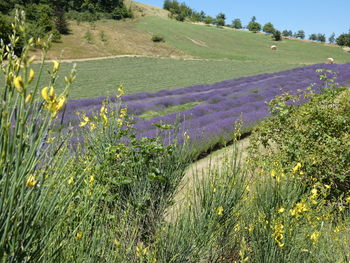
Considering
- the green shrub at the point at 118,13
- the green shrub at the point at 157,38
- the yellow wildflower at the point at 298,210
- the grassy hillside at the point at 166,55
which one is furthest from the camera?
the green shrub at the point at 118,13

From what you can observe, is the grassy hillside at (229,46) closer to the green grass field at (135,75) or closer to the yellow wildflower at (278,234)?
the green grass field at (135,75)

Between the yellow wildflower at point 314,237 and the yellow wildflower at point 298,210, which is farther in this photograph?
the yellow wildflower at point 298,210

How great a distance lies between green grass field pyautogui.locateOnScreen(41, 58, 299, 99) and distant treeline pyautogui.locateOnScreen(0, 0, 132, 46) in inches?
329

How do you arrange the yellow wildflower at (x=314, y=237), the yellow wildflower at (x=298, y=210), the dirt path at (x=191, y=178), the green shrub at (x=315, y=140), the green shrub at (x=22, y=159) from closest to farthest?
1. the green shrub at (x=22, y=159)
2. the yellow wildflower at (x=314, y=237)
3. the yellow wildflower at (x=298, y=210)
4. the dirt path at (x=191, y=178)
5. the green shrub at (x=315, y=140)

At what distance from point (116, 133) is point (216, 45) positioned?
55074 millimetres

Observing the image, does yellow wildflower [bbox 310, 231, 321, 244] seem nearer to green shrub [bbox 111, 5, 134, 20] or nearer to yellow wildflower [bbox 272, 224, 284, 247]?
yellow wildflower [bbox 272, 224, 284, 247]

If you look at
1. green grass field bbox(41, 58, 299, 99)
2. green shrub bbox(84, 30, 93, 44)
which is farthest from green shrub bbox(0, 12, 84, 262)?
green shrub bbox(84, 30, 93, 44)

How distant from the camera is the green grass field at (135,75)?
21688mm

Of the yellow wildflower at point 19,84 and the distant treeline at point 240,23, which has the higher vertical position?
the distant treeline at point 240,23

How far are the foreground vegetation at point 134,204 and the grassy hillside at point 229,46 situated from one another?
140 feet

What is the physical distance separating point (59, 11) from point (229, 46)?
28161mm

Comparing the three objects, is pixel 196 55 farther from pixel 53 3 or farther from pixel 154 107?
pixel 154 107

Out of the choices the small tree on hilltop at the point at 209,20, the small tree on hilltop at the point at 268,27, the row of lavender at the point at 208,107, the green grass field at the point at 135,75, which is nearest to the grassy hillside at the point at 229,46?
the green grass field at the point at 135,75

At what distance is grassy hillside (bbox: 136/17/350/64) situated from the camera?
159ft
